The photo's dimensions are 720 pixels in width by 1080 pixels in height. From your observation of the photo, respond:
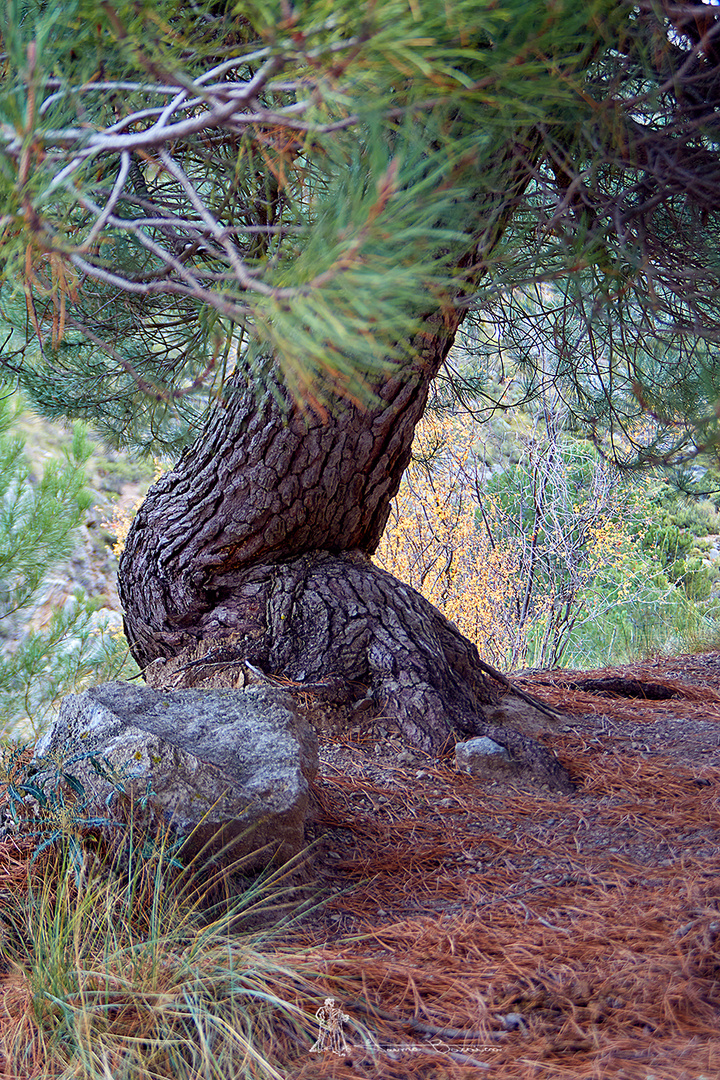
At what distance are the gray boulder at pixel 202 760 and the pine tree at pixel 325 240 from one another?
1.61 ft

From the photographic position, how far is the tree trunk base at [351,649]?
214 cm

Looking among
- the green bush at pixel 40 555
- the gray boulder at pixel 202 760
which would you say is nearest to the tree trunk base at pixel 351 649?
the gray boulder at pixel 202 760

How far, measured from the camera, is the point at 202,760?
1.51 metres

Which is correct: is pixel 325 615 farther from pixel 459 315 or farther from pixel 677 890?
pixel 677 890

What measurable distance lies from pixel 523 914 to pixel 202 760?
634 mm

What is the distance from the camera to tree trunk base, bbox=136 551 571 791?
2145mm

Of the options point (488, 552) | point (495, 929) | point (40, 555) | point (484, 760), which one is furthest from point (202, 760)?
point (488, 552)

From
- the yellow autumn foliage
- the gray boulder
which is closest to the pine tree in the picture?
the gray boulder

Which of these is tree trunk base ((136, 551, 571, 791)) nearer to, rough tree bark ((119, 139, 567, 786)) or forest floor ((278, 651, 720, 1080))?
rough tree bark ((119, 139, 567, 786))

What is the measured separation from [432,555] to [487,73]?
213 inches

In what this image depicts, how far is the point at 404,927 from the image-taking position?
1.34 meters

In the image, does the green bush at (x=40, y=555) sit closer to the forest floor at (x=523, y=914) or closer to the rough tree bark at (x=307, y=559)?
the rough tree bark at (x=307, y=559)

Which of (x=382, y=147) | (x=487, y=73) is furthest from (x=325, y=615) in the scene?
(x=382, y=147)

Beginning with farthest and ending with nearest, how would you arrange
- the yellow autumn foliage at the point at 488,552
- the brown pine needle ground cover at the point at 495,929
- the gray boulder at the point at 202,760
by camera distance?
the yellow autumn foliage at the point at 488,552 → the gray boulder at the point at 202,760 → the brown pine needle ground cover at the point at 495,929
